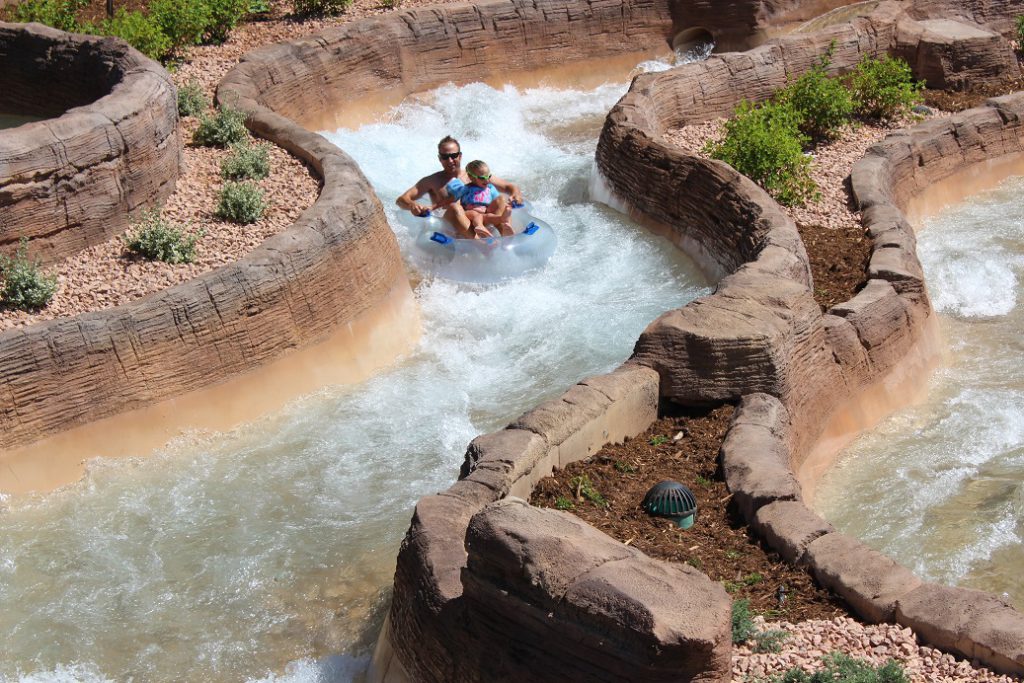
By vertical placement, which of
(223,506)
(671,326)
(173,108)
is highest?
(173,108)

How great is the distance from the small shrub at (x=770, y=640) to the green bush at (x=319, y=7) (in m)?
10.6

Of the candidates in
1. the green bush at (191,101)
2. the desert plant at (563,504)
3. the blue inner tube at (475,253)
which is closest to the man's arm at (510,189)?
the blue inner tube at (475,253)

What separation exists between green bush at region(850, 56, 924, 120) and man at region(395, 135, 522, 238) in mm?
3873

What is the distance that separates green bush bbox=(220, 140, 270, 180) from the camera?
9.93 metres

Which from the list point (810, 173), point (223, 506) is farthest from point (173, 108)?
point (810, 173)

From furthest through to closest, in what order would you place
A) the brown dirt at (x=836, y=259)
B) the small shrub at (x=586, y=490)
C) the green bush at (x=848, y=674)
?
the brown dirt at (x=836, y=259), the small shrub at (x=586, y=490), the green bush at (x=848, y=674)

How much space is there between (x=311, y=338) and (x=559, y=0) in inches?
299

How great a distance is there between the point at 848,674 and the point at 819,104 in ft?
26.2

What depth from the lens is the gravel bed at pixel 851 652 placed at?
5.08 meters

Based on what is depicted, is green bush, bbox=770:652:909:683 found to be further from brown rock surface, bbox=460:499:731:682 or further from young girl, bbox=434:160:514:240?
young girl, bbox=434:160:514:240

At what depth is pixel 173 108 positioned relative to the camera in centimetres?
966

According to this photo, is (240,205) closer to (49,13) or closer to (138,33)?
(138,33)

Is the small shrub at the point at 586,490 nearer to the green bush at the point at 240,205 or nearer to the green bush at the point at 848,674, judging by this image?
the green bush at the point at 848,674

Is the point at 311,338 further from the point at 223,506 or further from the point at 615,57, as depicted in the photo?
the point at 615,57
